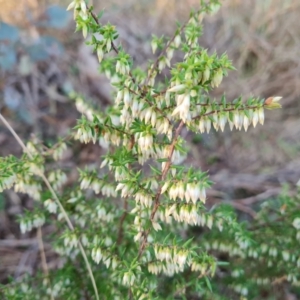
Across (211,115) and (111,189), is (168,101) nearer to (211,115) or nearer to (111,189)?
(211,115)

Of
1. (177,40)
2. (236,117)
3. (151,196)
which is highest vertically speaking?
(177,40)

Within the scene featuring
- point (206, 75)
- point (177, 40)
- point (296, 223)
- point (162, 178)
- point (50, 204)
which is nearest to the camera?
point (206, 75)

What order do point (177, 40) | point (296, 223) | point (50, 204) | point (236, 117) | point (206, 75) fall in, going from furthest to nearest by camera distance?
point (296, 223), point (50, 204), point (177, 40), point (236, 117), point (206, 75)

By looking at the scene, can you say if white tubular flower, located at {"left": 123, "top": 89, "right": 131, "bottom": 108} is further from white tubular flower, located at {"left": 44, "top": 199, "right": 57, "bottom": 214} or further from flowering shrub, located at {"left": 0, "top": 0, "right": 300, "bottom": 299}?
white tubular flower, located at {"left": 44, "top": 199, "right": 57, "bottom": 214}

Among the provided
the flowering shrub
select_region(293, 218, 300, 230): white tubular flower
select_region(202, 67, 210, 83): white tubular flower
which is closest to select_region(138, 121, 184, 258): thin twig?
the flowering shrub

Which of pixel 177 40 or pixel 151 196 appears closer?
pixel 151 196

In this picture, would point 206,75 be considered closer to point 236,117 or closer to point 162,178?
point 236,117

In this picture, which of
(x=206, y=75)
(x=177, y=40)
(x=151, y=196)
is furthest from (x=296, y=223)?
(x=206, y=75)

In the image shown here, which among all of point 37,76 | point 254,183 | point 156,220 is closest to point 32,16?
point 37,76

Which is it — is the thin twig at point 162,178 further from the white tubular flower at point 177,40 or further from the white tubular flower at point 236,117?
the white tubular flower at point 177,40
